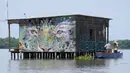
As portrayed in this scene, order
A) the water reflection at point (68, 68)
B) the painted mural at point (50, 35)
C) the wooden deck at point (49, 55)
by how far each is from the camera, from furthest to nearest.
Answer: the wooden deck at point (49, 55), the painted mural at point (50, 35), the water reflection at point (68, 68)

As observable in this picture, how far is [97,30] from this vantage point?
4647 cm

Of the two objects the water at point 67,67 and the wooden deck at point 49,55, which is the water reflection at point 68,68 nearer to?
the water at point 67,67

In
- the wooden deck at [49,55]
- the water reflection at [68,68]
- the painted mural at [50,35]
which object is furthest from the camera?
the wooden deck at [49,55]

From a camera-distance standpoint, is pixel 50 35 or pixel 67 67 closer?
pixel 67 67


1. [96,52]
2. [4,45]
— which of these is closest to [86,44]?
[96,52]

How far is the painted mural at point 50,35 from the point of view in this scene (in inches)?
1704

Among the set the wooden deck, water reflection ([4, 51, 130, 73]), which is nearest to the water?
water reflection ([4, 51, 130, 73])

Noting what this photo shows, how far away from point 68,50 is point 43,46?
12.6 feet

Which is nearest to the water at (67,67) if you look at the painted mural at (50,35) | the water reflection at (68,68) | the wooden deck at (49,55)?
the water reflection at (68,68)

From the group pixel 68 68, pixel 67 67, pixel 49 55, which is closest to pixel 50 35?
pixel 49 55

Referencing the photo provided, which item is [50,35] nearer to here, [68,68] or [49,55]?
[49,55]

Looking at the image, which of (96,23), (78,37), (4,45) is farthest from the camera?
(4,45)

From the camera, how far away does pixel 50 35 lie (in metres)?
45.0

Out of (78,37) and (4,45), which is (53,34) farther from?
(4,45)
